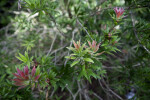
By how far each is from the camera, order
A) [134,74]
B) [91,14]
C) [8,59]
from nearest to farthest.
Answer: [134,74] < [91,14] < [8,59]

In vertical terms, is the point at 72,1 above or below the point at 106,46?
above

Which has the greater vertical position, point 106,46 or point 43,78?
point 106,46

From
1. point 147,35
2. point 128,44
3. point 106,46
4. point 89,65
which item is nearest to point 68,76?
point 89,65

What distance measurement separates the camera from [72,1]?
257 centimetres

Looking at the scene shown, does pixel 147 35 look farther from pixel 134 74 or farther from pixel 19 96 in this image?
pixel 19 96

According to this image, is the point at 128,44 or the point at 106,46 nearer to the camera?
the point at 106,46

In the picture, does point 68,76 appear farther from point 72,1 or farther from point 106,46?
point 72,1

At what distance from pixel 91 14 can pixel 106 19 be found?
317 millimetres

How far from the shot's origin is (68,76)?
1.29m

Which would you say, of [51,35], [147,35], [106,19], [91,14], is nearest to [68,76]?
[147,35]

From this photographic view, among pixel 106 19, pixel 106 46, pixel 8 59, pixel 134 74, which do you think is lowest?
pixel 134 74

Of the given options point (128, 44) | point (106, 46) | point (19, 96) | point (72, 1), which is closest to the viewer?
point (106, 46)

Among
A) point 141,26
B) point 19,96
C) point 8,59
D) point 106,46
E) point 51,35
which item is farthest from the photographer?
point 51,35

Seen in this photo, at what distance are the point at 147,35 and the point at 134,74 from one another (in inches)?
25.6
